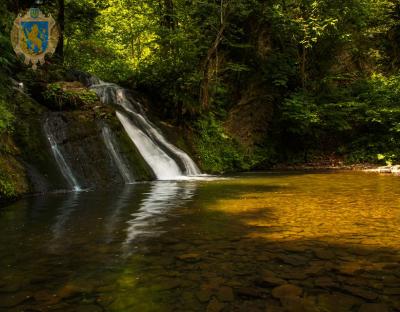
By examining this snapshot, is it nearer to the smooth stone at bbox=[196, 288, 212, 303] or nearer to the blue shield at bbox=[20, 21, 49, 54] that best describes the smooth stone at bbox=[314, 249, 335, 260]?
the smooth stone at bbox=[196, 288, 212, 303]

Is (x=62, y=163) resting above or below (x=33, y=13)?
below

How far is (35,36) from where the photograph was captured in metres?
12.4

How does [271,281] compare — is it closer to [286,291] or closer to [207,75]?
[286,291]

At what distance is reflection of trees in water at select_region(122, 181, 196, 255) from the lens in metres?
6.00

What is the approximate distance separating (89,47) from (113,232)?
22658mm

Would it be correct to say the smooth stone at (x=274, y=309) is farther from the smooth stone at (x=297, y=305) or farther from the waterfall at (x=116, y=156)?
the waterfall at (x=116, y=156)

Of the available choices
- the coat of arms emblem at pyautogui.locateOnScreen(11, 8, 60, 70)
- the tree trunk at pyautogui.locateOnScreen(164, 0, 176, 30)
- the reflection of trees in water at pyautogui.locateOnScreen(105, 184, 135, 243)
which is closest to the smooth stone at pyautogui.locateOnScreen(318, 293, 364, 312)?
the reflection of trees in water at pyautogui.locateOnScreen(105, 184, 135, 243)

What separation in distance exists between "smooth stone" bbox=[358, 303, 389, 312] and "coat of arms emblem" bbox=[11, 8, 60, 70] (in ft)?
37.7

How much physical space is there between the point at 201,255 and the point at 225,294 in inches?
47.4

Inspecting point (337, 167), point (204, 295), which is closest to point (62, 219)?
point (204, 295)

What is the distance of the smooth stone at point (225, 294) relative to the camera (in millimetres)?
3579

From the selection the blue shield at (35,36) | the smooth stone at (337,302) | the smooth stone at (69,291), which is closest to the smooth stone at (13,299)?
the smooth stone at (69,291)

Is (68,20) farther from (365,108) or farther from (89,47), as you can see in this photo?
(365,108)

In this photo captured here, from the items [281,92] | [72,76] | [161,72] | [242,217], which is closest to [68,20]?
[72,76]
